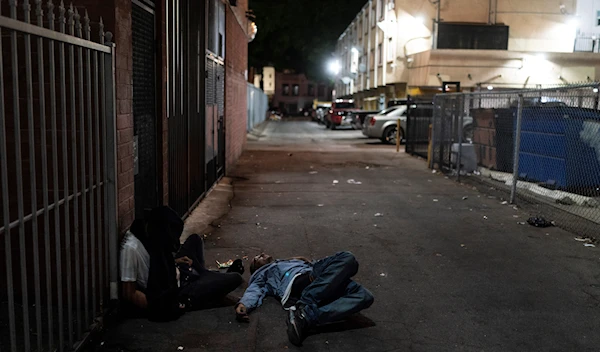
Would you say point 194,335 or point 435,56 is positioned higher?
point 435,56

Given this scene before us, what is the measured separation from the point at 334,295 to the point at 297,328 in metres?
0.53

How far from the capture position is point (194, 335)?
4297 millimetres

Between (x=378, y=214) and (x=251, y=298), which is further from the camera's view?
(x=378, y=214)

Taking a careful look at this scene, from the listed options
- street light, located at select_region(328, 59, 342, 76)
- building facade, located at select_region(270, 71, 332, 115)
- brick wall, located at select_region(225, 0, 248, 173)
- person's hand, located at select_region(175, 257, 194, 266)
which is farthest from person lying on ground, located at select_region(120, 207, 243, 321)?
building facade, located at select_region(270, 71, 332, 115)

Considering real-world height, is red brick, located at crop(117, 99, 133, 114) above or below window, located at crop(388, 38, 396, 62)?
below

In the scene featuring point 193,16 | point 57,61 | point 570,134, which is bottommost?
point 570,134

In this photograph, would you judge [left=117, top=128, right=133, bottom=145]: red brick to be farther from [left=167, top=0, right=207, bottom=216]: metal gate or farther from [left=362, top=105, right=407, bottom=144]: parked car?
[left=362, top=105, right=407, bottom=144]: parked car

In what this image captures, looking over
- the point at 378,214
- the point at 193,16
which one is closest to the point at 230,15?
the point at 193,16

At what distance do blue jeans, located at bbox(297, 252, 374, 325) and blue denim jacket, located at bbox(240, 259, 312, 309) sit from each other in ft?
1.22

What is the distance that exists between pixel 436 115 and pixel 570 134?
474 centimetres

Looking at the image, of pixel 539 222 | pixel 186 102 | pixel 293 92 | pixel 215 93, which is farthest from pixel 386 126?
pixel 293 92

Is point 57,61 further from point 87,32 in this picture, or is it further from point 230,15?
point 230,15

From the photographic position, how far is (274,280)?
5152 mm

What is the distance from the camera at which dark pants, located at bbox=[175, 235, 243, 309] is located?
475cm
